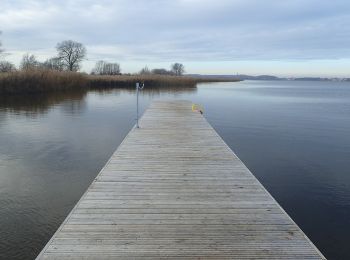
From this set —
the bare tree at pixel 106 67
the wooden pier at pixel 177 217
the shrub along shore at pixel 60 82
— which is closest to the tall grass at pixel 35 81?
the shrub along shore at pixel 60 82

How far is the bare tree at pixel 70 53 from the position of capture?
71.6 m

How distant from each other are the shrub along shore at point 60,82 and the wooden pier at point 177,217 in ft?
84.1

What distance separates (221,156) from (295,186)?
73.7 inches

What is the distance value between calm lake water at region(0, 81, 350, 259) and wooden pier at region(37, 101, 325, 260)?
3.98 ft

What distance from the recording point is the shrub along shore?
30766mm

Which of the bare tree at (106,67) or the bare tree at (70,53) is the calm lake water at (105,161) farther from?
the bare tree at (106,67)

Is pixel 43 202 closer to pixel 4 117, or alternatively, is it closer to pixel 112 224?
pixel 112 224

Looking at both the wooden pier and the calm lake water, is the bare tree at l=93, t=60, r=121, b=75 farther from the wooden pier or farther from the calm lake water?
the wooden pier

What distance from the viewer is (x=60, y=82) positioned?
3691 cm

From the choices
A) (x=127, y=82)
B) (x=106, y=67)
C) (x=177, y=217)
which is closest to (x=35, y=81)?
(x=127, y=82)

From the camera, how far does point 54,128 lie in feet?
51.7

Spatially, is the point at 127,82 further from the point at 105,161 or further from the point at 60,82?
the point at 105,161

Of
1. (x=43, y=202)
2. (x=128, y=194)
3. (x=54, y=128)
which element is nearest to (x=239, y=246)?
(x=128, y=194)

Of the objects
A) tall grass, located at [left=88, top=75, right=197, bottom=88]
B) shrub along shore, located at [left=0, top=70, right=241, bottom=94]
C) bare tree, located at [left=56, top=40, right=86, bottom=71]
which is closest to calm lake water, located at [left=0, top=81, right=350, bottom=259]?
shrub along shore, located at [left=0, top=70, right=241, bottom=94]
